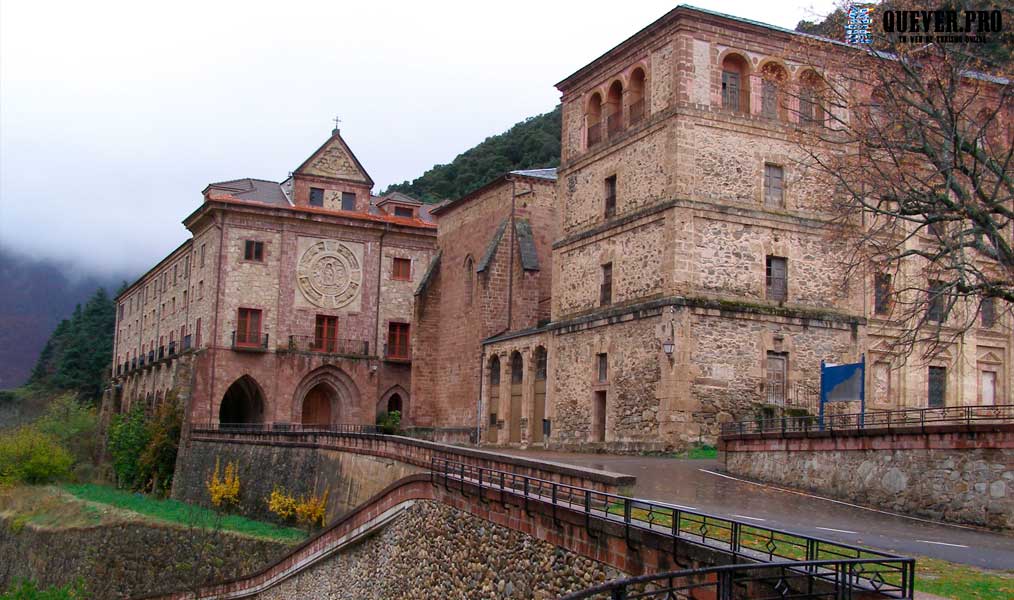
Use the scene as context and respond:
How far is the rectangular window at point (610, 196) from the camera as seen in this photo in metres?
33.7

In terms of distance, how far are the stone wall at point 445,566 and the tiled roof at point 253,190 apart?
97.2 feet

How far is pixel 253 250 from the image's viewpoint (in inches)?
2125

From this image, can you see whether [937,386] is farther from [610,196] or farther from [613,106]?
[613,106]

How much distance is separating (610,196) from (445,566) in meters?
16.4

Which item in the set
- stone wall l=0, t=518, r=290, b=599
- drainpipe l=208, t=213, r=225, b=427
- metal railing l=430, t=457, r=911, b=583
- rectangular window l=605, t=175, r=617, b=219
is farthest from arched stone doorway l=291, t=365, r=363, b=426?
metal railing l=430, t=457, r=911, b=583

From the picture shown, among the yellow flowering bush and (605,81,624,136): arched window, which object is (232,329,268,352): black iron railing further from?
(605,81,624,136): arched window

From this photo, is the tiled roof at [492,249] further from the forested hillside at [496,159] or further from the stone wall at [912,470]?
the forested hillside at [496,159]

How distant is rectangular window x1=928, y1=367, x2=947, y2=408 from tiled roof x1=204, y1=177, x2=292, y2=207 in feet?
112

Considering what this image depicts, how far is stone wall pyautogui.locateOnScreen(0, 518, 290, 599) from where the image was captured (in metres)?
33.7

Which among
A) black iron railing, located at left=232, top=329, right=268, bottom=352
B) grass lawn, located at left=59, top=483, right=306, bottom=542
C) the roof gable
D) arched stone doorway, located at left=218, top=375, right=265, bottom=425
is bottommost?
grass lawn, located at left=59, top=483, right=306, bottom=542

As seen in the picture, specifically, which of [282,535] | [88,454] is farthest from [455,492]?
[88,454]

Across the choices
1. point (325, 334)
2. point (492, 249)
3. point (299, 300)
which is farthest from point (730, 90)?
point (325, 334)

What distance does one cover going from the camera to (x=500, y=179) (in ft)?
150

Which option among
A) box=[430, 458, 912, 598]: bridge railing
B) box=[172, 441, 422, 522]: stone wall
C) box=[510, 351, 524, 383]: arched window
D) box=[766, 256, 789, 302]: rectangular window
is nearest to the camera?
box=[430, 458, 912, 598]: bridge railing
